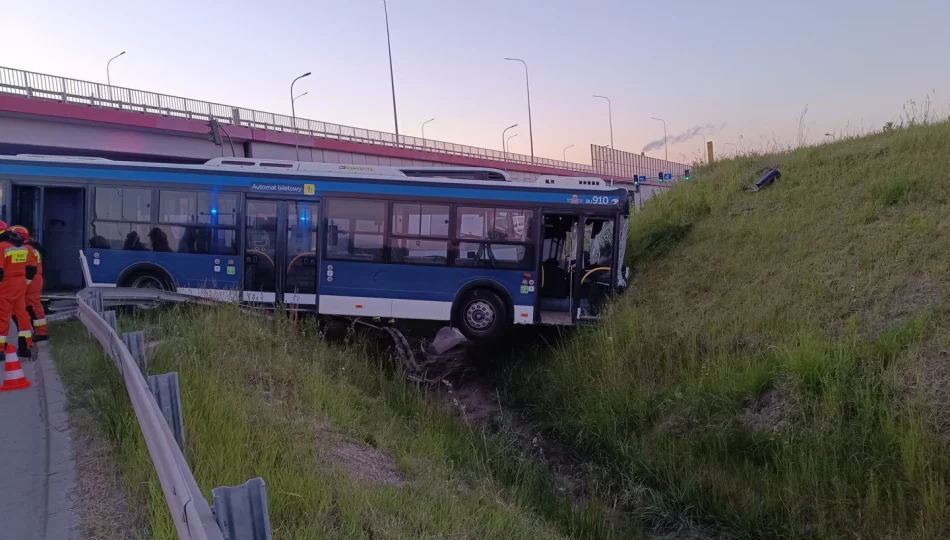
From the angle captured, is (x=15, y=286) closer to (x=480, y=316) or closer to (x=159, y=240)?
(x=159, y=240)

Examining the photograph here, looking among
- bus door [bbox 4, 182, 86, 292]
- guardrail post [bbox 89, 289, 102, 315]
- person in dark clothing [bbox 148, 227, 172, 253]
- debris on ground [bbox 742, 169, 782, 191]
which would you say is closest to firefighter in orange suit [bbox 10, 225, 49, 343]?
guardrail post [bbox 89, 289, 102, 315]

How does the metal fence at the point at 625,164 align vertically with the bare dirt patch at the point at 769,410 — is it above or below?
above

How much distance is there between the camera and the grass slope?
20.8 ft

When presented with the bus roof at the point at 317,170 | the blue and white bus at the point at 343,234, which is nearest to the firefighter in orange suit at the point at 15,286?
the blue and white bus at the point at 343,234

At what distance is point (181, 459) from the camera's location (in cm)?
317

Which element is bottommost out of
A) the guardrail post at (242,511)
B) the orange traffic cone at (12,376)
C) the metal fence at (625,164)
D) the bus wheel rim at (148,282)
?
the guardrail post at (242,511)

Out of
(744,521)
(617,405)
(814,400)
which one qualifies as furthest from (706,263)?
(744,521)

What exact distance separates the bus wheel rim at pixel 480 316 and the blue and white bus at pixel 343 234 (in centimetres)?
2

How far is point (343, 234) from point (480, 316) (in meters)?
2.94

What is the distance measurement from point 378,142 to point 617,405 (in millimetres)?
27913

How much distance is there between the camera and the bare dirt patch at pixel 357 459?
17.0 feet

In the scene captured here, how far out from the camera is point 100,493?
4.25m

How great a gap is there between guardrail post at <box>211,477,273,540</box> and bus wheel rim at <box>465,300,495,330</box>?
9.42 metres

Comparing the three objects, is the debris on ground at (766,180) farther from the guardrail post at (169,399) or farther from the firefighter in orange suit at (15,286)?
the firefighter in orange suit at (15,286)
